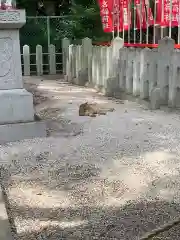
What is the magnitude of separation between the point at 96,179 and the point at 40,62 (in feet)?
36.4

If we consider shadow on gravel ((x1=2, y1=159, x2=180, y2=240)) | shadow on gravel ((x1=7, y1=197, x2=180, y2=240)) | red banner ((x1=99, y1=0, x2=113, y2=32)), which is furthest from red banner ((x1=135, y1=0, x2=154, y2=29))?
shadow on gravel ((x1=7, y1=197, x2=180, y2=240))

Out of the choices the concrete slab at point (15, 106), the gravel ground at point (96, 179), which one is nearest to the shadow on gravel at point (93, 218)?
the gravel ground at point (96, 179)

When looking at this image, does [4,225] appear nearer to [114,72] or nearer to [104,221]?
[104,221]

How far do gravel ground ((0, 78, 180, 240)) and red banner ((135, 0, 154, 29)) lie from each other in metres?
4.45

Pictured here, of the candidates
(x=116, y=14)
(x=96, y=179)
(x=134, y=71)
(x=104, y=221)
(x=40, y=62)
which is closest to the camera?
(x=104, y=221)

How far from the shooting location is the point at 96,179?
3381mm

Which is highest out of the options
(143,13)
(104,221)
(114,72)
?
(143,13)

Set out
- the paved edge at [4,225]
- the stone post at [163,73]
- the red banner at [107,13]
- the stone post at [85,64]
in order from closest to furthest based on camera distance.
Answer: the paved edge at [4,225], the stone post at [163,73], the stone post at [85,64], the red banner at [107,13]

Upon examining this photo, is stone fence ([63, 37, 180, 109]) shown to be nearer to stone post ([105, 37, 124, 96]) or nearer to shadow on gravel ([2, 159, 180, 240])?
stone post ([105, 37, 124, 96])

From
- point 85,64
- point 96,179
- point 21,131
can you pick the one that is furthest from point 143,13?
point 96,179

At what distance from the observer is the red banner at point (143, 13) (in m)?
9.38

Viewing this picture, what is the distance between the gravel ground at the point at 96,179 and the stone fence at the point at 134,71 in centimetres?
79

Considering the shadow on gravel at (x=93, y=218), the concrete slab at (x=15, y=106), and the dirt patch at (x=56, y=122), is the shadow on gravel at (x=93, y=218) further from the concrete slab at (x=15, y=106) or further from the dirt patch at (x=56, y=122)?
the dirt patch at (x=56, y=122)

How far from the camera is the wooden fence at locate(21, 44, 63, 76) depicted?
13.9m
